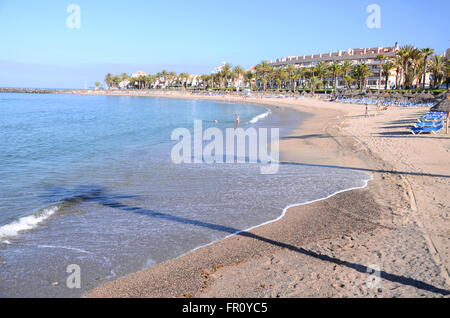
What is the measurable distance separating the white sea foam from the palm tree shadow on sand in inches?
40.0

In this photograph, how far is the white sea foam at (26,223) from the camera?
22.1 ft

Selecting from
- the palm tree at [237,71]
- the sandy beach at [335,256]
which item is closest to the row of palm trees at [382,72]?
the palm tree at [237,71]

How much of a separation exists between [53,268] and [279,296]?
3445 millimetres

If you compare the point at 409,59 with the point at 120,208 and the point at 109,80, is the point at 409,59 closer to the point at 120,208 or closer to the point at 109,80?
the point at 120,208

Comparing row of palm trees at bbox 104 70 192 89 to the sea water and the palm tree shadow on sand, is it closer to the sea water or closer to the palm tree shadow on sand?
the sea water

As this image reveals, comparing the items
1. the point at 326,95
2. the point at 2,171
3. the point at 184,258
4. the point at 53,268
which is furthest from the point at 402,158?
the point at 326,95

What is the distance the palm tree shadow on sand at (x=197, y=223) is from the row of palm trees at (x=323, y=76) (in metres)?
54.2

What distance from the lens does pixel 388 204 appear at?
7719 mm

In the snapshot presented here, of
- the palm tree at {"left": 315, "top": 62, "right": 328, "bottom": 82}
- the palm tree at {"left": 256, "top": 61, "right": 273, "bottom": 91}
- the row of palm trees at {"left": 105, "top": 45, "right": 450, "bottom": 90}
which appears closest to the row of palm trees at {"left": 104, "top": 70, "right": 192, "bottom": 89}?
the row of palm trees at {"left": 105, "top": 45, "right": 450, "bottom": 90}

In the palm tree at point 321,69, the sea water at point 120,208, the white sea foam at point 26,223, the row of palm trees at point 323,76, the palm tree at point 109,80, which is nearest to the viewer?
the sea water at point 120,208

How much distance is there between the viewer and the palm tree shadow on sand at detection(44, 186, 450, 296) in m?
4.50

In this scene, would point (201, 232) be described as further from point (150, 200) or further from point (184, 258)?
point (150, 200)

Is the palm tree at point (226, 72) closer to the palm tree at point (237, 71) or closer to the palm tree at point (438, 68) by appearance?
the palm tree at point (237, 71)
